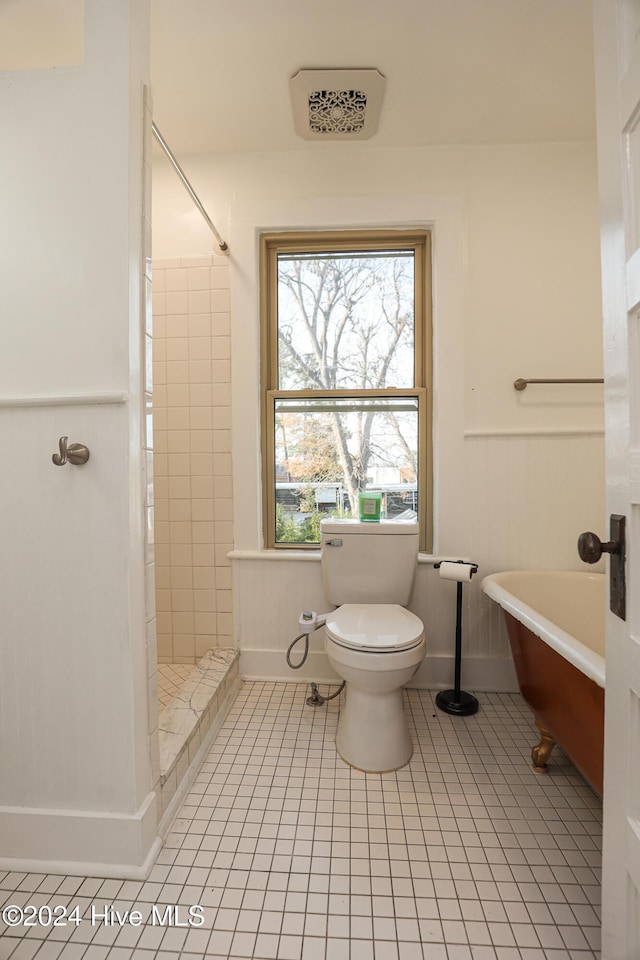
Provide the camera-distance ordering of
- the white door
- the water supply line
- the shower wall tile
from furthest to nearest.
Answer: the shower wall tile
the water supply line
the white door

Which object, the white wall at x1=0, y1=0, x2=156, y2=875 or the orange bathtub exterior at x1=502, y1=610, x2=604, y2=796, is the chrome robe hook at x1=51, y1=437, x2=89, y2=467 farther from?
the orange bathtub exterior at x1=502, y1=610, x2=604, y2=796

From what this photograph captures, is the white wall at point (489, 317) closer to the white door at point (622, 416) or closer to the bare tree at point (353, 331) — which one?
the bare tree at point (353, 331)

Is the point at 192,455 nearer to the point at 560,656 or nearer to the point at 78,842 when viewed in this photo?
the point at 78,842

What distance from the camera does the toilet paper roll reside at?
1884 millimetres

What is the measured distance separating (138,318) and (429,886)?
5.32 feet

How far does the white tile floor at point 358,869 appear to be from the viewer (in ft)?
3.33

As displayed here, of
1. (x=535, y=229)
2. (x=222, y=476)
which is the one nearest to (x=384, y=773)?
(x=222, y=476)

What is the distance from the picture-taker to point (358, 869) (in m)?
1.19

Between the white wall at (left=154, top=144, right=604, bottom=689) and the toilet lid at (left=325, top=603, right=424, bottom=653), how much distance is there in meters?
0.40

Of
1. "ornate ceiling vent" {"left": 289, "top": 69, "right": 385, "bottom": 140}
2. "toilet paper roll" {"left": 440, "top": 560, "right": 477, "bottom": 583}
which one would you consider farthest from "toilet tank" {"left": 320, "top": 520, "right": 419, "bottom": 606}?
"ornate ceiling vent" {"left": 289, "top": 69, "right": 385, "bottom": 140}

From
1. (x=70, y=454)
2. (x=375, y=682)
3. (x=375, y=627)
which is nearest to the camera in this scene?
(x=70, y=454)

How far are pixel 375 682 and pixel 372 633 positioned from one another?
156 millimetres

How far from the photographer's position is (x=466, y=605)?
2.12 meters

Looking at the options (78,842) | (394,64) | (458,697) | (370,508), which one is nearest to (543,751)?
(458,697)
